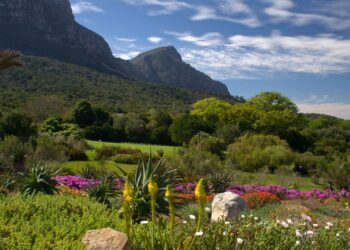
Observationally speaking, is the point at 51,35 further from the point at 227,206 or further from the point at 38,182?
the point at 227,206

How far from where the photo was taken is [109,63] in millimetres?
159375

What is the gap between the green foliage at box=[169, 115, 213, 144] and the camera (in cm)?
4920

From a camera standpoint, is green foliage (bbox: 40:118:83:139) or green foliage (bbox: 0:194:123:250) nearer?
Answer: green foliage (bbox: 0:194:123:250)

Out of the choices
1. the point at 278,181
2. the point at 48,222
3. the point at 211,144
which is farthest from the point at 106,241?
the point at 211,144

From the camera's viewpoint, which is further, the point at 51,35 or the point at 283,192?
the point at 51,35

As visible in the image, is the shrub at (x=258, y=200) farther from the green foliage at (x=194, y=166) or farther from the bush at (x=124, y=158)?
the bush at (x=124, y=158)

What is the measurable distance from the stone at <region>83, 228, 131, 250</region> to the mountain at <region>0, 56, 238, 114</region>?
185 ft

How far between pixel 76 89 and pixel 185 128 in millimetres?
37978

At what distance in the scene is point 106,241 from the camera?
199 inches

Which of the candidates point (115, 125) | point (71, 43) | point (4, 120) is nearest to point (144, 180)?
point (4, 120)

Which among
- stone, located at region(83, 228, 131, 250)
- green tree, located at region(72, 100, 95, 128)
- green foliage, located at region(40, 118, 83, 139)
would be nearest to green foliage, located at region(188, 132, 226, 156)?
green foliage, located at region(40, 118, 83, 139)

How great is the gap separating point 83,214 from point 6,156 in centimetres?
1810

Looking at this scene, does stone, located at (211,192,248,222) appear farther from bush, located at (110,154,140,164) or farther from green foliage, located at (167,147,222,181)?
bush, located at (110,154,140,164)

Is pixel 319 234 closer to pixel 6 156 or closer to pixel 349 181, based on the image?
pixel 349 181
